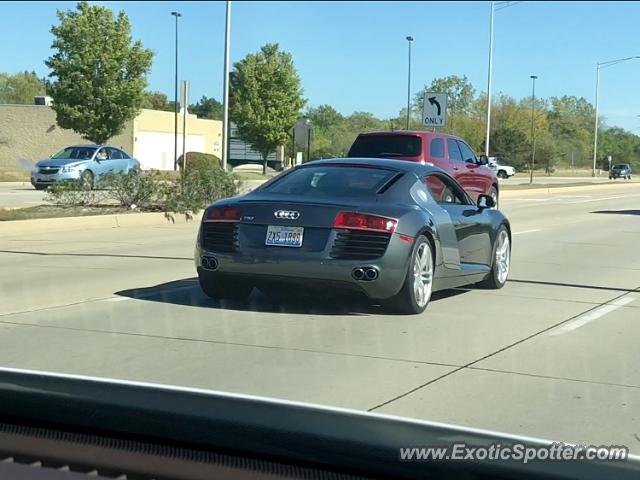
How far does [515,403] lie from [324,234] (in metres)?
2.84

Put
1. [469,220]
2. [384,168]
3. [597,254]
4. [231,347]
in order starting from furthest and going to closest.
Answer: [597,254] → [469,220] → [384,168] → [231,347]

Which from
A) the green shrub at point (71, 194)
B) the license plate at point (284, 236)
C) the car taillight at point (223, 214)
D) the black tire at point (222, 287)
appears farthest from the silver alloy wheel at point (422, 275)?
the green shrub at point (71, 194)

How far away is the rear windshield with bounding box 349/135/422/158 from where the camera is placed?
58.0 ft

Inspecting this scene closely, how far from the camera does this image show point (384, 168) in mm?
8867

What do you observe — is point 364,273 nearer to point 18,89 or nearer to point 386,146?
point 386,146

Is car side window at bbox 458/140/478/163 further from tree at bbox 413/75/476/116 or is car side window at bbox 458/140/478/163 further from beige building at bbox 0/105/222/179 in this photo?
tree at bbox 413/75/476/116

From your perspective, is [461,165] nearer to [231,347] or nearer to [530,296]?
[530,296]

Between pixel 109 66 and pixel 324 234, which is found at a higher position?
pixel 109 66

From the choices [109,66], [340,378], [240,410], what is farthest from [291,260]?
[109,66]

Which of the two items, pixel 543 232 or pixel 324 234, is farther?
pixel 543 232

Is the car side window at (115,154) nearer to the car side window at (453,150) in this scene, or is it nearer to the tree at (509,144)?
the car side window at (453,150)

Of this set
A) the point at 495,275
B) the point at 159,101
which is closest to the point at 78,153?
the point at 495,275

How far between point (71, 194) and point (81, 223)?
8.38 feet

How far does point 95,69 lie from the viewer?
4469 centimetres
